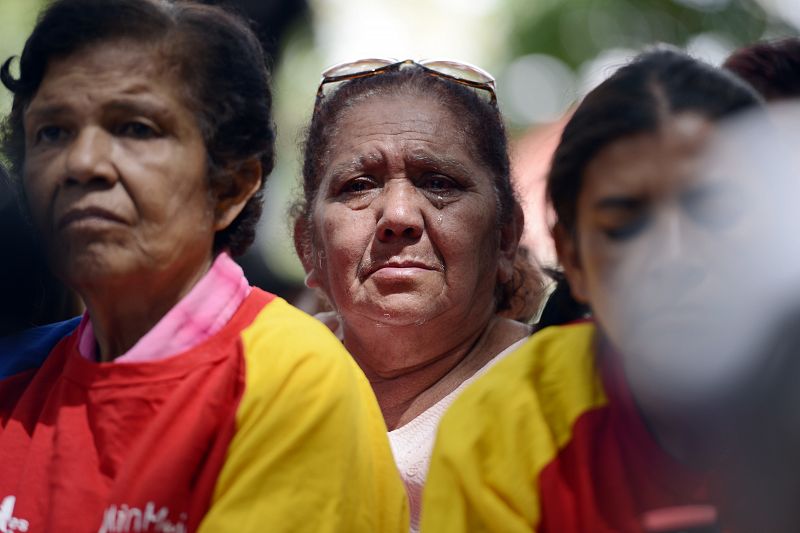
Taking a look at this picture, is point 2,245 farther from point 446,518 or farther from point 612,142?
point 612,142

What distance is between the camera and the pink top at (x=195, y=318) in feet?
6.74

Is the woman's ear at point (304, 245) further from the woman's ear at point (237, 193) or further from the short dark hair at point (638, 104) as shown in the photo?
the short dark hair at point (638, 104)

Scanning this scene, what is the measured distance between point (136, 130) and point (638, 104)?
957mm

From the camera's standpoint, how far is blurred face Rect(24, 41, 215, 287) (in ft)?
6.67

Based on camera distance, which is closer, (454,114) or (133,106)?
(133,106)

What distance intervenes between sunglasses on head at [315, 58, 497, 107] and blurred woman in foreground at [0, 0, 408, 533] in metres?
0.65

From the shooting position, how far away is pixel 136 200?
204 centimetres

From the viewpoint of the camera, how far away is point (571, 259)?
1.89 meters

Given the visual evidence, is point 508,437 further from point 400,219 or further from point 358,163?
point 358,163

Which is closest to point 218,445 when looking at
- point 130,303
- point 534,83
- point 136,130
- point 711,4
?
point 130,303

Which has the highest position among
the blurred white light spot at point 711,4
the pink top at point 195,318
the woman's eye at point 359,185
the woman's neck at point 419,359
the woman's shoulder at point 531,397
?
the blurred white light spot at point 711,4

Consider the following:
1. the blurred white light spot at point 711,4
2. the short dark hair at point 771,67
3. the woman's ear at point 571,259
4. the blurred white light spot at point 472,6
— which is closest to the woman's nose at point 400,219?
the woman's ear at point 571,259

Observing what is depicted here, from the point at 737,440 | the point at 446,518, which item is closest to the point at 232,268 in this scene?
the point at 446,518

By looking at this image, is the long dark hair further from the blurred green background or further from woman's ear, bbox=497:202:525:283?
woman's ear, bbox=497:202:525:283
